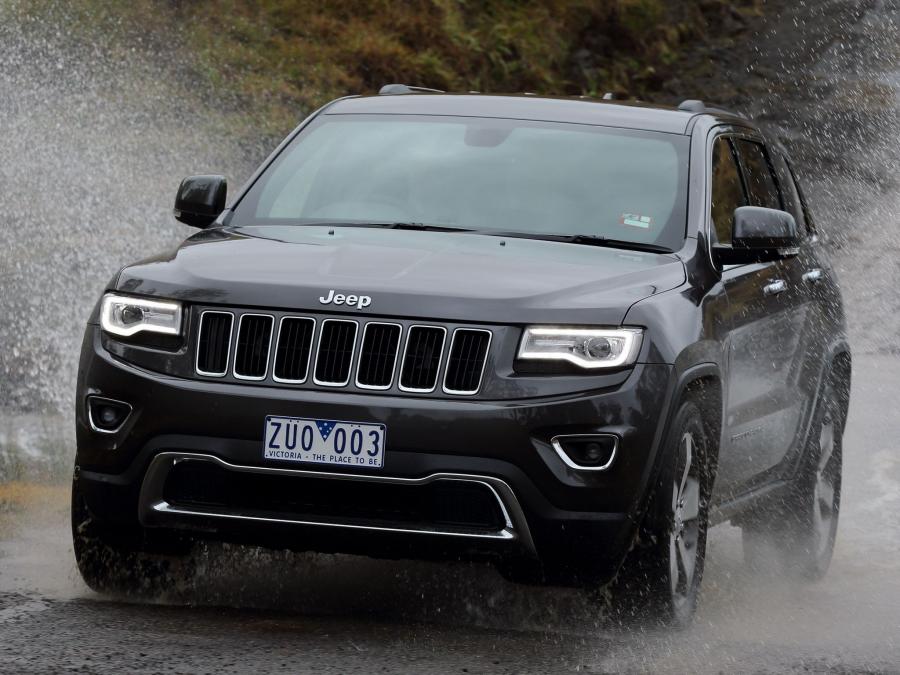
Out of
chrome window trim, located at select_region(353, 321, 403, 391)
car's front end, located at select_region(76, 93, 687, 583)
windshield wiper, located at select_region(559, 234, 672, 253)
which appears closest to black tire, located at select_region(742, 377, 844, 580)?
windshield wiper, located at select_region(559, 234, 672, 253)

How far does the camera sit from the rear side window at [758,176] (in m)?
8.11

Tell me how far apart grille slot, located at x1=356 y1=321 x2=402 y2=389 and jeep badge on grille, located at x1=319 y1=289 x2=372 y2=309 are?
0.07 metres

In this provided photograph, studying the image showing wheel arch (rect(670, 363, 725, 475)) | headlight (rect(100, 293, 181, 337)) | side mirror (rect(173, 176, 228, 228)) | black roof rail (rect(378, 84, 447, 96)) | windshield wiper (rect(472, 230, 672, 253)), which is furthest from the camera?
black roof rail (rect(378, 84, 447, 96))

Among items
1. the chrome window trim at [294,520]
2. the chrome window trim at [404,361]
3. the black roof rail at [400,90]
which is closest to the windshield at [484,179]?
the black roof rail at [400,90]

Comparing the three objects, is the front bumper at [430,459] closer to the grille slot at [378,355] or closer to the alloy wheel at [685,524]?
the grille slot at [378,355]

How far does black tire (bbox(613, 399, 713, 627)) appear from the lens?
5910 mm

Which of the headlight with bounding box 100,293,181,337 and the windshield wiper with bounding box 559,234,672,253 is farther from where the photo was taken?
the windshield wiper with bounding box 559,234,672,253

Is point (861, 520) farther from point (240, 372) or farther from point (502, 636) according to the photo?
point (240, 372)

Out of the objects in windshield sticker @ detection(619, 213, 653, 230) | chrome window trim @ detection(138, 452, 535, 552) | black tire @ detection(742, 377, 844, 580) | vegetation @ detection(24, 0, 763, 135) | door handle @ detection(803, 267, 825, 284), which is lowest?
vegetation @ detection(24, 0, 763, 135)

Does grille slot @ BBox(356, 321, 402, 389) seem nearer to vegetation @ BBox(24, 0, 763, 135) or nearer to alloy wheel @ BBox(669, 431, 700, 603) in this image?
alloy wheel @ BBox(669, 431, 700, 603)

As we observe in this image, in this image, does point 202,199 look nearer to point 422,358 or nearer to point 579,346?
point 422,358

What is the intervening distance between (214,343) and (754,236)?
216 cm

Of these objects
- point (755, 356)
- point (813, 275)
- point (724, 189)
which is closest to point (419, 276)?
point (755, 356)

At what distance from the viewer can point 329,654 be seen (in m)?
5.50
